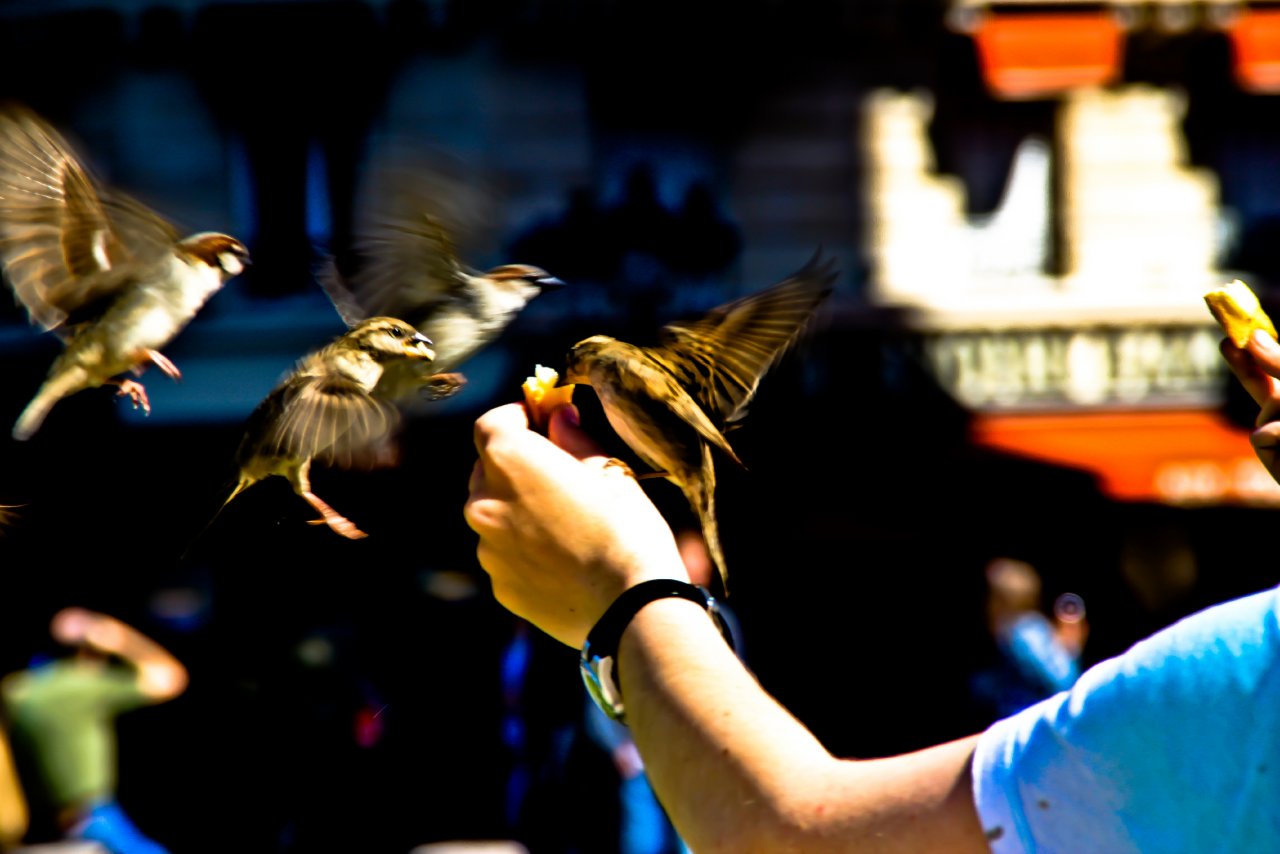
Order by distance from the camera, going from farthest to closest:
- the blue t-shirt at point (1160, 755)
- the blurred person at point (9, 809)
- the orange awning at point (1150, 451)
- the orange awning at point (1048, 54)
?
the orange awning at point (1048, 54) < the orange awning at point (1150, 451) < the blurred person at point (9, 809) < the blue t-shirt at point (1160, 755)

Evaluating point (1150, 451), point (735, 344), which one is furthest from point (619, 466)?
point (1150, 451)

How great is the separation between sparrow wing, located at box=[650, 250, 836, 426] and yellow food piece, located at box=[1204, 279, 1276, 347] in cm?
41

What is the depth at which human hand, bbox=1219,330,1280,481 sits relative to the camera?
1.45 metres

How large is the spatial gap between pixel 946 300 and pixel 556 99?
2.77m

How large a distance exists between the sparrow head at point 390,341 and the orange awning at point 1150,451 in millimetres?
7577

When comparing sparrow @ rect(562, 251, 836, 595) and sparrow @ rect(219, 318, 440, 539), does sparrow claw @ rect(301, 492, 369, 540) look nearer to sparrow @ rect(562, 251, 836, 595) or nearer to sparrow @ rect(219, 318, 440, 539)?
sparrow @ rect(219, 318, 440, 539)

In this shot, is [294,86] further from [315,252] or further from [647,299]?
[315,252]

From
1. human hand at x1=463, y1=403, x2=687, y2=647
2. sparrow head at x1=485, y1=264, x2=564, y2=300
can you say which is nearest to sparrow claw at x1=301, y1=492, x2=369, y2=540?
human hand at x1=463, y1=403, x2=687, y2=647

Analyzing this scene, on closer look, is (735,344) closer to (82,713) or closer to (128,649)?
(82,713)

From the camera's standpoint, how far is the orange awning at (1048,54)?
9.51 meters

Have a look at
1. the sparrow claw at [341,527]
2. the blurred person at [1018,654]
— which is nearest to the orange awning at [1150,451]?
the blurred person at [1018,654]

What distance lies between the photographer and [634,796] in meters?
5.60

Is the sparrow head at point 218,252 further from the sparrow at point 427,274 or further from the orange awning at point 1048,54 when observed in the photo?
the orange awning at point 1048,54

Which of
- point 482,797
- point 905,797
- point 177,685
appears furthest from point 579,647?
point 482,797
